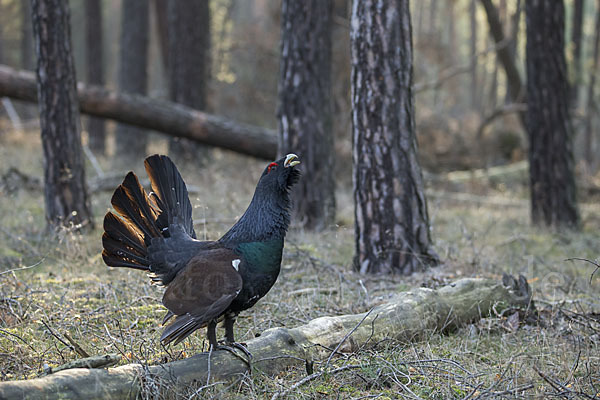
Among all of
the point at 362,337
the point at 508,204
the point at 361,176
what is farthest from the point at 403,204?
the point at 508,204

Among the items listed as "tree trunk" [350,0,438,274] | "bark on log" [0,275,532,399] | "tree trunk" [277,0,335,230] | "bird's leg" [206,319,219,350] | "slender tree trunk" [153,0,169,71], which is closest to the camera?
"bark on log" [0,275,532,399]

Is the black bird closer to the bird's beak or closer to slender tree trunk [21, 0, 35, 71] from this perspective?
the bird's beak

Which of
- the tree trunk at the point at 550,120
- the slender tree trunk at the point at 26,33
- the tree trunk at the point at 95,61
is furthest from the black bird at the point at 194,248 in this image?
the slender tree trunk at the point at 26,33

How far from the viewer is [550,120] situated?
8.76 metres

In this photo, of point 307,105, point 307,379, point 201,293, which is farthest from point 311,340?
point 307,105

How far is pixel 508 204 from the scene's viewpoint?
11.5 meters

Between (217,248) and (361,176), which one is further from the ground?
(361,176)

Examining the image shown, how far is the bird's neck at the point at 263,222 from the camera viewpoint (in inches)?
146

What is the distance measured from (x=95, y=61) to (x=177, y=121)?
643 centimetres

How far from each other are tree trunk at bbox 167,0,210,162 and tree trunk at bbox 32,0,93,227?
6128mm

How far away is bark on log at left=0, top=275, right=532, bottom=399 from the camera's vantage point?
2762mm

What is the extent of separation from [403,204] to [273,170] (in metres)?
2.20

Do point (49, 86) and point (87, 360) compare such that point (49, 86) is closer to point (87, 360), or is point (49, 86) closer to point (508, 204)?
point (87, 360)

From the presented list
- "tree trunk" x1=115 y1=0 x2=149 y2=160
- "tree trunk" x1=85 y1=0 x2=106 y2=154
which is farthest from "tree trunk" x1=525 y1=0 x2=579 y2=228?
"tree trunk" x1=85 y1=0 x2=106 y2=154
